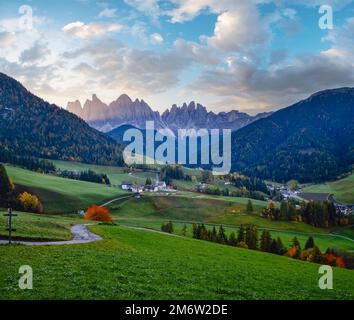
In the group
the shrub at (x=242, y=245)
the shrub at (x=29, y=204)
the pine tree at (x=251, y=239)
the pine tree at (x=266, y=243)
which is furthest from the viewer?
the shrub at (x=29, y=204)

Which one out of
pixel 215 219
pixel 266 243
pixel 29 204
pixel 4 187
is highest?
pixel 4 187

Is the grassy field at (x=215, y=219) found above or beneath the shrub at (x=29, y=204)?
beneath

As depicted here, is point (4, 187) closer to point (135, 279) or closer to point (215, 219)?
point (215, 219)

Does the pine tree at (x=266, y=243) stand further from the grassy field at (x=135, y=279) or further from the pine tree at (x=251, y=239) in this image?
the grassy field at (x=135, y=279)

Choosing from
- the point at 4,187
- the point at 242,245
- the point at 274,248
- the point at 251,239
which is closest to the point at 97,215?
the point at 4,187

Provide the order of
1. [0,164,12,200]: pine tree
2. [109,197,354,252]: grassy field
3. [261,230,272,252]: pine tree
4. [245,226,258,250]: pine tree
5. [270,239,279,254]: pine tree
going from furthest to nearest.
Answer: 1. [109,197,354,252]: grassy field
2. [0,164,12,200]: pine tree
3. [245,226,258,250]: pine tree
4. [261,230,272,252]: pine tree
5. [270,239,279,254]: pine tree

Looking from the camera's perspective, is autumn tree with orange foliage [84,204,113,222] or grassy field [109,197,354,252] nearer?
autumn tree with orange foliage [84,204,113,222]

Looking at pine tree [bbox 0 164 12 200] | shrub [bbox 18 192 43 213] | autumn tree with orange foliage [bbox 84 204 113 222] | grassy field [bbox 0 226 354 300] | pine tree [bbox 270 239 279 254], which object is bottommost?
pine tree [bbox 270 239 279 254]

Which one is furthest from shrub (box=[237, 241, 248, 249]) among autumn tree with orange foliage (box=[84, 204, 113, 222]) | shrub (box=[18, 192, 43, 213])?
shrub (box=[18, 192, 43, 213])

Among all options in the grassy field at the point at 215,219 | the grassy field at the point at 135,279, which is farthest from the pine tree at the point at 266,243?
the grassy field at the point at 135,279

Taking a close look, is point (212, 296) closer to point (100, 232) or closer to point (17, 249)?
point (17, 249)

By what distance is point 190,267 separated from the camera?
1564 inches

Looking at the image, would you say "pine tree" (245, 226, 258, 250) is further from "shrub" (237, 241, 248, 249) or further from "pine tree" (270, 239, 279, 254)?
"pine tree" (270, 239, 279, 254)
